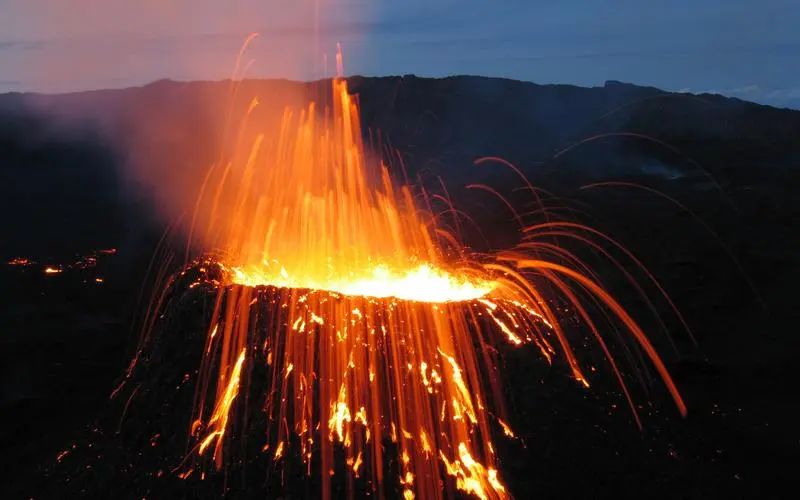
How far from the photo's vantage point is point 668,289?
1733cm

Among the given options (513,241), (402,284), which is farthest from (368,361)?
(513,241)

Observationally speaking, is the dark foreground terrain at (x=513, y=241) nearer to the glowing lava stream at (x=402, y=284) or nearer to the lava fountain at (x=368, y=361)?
the lava fountain at (x=368, y=361)

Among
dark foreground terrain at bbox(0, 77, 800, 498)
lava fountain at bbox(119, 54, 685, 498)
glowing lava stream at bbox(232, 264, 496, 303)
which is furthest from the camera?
glowing lava stream at bbox(232, 264, 496, 303)

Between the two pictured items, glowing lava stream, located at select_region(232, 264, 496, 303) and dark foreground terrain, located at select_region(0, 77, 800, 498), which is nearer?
dark foreground terrain, located at select_region(0, 77, 800, 498)

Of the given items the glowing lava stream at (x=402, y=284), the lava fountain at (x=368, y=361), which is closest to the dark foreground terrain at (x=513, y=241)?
the lava fountain at (x=368, y=361)

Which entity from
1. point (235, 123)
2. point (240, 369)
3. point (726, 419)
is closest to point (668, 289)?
point (726, 419)

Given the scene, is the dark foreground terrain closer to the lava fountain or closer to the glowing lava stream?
the lava fountain

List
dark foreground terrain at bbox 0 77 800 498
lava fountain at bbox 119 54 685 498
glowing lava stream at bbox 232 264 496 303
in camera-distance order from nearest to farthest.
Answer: lava fountain at bbox 119 54 685 498
dark foreground terrain at bbox 0 77 800 498
glowing lava stream at bbox 232 264 496 303

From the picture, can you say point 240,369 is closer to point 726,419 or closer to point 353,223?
point 353,223

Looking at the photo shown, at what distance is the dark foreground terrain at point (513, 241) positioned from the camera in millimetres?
7867

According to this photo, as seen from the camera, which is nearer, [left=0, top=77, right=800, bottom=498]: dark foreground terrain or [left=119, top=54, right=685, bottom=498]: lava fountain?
[left=119, top=54, right=685, bottom=498]: lava fountain

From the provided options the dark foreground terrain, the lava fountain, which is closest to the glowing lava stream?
the lava fountain

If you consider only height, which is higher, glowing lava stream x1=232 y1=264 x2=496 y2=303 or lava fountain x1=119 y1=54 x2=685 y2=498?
glowing lava stream x1=232 y1=264 x2=496 y2=303

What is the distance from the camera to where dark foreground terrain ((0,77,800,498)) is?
7.87 m
